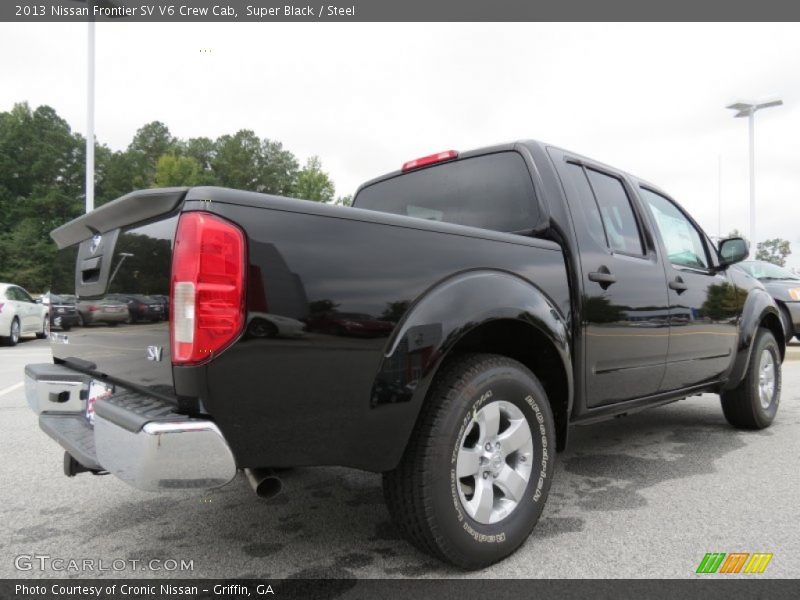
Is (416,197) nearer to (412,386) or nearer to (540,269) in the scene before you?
(540,269)

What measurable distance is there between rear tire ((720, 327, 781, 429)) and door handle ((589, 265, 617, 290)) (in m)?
2.15

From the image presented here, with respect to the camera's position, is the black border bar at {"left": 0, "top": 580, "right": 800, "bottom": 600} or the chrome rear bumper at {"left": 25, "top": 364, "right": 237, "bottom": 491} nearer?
the chrome rear bumper at {"left": 25, "top": 364, "right": 237, "bottom": 491}

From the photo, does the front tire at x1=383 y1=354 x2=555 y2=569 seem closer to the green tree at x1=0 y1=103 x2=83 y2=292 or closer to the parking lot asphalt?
the parking lot asphalt

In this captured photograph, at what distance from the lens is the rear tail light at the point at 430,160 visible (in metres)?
3.28

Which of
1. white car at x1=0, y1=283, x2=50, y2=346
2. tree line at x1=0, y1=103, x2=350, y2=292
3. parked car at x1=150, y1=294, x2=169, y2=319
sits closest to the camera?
parked car at x1=150, y1=294, x2=169, y2=319

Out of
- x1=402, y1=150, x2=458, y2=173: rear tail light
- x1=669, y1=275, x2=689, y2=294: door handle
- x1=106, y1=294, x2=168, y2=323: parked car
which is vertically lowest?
x1=106, y1=294, x2=168, y2=323: parked car

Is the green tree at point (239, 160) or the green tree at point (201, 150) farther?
the green tree at point (201, 150)

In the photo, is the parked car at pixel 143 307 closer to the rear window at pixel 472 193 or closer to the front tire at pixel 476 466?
the front tire at pixel 476 466

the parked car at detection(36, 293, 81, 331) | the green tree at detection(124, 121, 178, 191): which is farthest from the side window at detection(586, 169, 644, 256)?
the green tree at detection(124, 121, 178, 191)

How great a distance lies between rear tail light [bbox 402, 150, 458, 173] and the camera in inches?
129

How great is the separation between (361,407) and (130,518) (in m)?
1.60

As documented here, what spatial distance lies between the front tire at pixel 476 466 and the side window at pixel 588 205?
1.01 m

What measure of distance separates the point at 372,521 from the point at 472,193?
1802 mm

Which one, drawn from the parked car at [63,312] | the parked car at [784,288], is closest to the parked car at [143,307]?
the parked car at [63,312]
